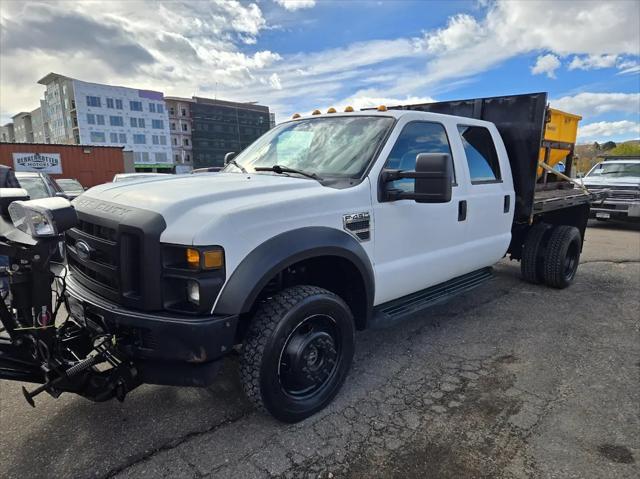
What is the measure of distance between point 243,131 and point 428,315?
94.3 metres

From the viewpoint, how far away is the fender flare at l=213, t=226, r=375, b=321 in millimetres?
2203

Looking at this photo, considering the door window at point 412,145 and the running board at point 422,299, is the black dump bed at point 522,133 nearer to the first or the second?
the running board at point 422,299

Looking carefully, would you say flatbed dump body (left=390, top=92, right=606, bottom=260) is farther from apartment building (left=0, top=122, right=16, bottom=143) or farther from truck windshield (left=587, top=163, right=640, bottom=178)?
apartment building (left=0, top=122, right=16, bottom=143)

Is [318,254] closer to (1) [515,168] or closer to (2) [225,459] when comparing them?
(2) [225,459]

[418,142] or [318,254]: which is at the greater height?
[418,142]

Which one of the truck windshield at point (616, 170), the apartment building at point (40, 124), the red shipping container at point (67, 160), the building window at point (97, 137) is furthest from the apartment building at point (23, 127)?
the truck windshield at point (616, 170)

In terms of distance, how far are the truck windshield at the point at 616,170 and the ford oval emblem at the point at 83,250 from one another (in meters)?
13.3

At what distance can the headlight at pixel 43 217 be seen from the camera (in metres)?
2.02

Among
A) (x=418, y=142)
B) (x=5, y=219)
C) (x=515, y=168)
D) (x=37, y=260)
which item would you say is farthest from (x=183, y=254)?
(x=515, y=168)

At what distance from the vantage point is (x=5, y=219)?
2.30 metres

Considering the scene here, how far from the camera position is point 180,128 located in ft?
279

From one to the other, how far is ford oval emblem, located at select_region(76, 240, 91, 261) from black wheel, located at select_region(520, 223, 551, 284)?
16.3ft

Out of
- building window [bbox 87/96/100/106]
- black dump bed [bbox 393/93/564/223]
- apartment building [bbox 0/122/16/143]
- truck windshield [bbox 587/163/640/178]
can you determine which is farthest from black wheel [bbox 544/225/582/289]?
apartment building [bbox 0/122/16/143]

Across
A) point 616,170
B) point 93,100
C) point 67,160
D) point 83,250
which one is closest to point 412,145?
point 83,250
